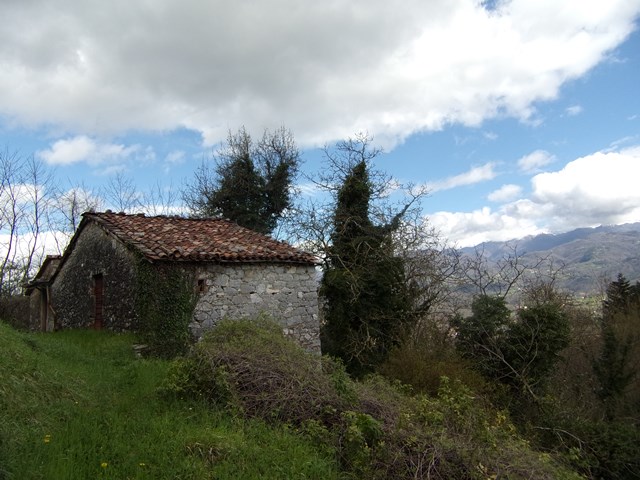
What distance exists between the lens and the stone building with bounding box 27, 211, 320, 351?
10.6m

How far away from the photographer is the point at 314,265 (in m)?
12.6

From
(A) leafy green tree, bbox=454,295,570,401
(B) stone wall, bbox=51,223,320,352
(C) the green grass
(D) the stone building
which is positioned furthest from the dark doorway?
(A) leafy green tree, bbox=454,295,570,401

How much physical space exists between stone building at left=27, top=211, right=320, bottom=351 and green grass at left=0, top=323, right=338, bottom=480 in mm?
4213

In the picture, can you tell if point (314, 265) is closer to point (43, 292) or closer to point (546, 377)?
point (546, 377)

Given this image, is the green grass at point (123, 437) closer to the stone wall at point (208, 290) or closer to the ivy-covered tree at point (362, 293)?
the stone wall at point (208, 290)

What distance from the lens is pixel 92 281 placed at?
12.8 metres

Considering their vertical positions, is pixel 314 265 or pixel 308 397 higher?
pixel 314 265

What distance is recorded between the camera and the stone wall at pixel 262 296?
10758 millimetres

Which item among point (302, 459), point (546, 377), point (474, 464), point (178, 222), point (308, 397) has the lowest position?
point (546, 377)

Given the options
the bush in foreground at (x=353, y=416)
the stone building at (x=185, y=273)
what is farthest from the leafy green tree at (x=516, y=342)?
the bush in foreground at (x=353, y=416)

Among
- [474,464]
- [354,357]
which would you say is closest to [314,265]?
[354,357]

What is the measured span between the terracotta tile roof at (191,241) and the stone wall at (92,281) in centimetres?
39

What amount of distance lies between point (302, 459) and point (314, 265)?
8.21 meters

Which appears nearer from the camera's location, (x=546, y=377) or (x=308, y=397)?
(x=308, y=397)
